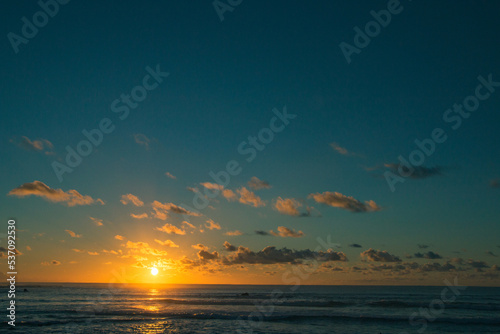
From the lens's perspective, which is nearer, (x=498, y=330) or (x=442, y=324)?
(x=498, y=330)

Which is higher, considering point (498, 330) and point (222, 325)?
point (222, 325)

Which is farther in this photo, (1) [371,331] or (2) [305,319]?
(2) [305,319]

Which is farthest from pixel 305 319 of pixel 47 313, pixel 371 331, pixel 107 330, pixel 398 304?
pixel 47 313

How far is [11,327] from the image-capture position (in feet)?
121

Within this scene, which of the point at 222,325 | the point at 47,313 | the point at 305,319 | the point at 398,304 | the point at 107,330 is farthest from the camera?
the point at 398,304

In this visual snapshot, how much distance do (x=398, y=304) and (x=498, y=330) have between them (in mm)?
30550

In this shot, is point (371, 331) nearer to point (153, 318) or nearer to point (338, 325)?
point (338, 325)

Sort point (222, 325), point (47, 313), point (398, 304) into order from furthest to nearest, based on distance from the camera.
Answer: point (398, 304) → point (47, 313) → point (222, 325)

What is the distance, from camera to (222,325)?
40469 millimetres

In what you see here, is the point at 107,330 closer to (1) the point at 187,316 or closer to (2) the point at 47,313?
(1) the point at 187,316

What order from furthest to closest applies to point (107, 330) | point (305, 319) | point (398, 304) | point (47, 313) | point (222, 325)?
1. point (398, 304)
2. point (47, 313)
3. point (305, 319)
4. point (222, 325)
5. point (107, 330)

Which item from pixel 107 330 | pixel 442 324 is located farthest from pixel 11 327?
pixel 442 324

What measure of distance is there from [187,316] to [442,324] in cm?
3094

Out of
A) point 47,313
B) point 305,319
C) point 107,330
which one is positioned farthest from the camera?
point 47,313
